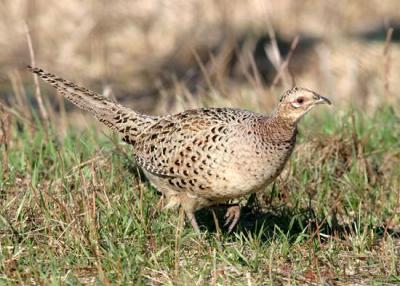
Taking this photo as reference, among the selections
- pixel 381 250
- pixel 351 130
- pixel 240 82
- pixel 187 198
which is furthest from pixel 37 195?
pixel 240 82

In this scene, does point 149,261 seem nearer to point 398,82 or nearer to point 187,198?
point 187,198

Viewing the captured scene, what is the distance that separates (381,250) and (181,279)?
125 centimetres

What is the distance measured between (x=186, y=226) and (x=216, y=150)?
0.64 meters

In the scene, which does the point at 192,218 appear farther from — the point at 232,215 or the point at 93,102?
the point at 93,102

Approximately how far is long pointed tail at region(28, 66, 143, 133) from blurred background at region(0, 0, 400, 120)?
4.22m

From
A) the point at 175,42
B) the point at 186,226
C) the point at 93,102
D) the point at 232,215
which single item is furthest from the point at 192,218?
the point at 175,42

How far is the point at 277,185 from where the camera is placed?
5516 millimetres

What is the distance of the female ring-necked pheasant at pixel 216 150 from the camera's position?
4.52 m

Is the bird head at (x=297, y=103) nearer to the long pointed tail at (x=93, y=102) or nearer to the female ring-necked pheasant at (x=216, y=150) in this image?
the female ring-necked pheasant at (x=216, y=150)

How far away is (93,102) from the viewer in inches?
221

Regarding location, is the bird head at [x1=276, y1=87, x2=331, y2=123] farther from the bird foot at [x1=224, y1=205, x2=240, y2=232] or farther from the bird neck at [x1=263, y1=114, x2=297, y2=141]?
the bird foot at [x1=224, y1=205, x2=240, y2=232]

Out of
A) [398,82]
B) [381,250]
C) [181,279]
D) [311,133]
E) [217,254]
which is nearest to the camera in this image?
[181,279]

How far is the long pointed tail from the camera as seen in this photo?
555 cm

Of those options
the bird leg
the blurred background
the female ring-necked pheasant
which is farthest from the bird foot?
the blurred background
